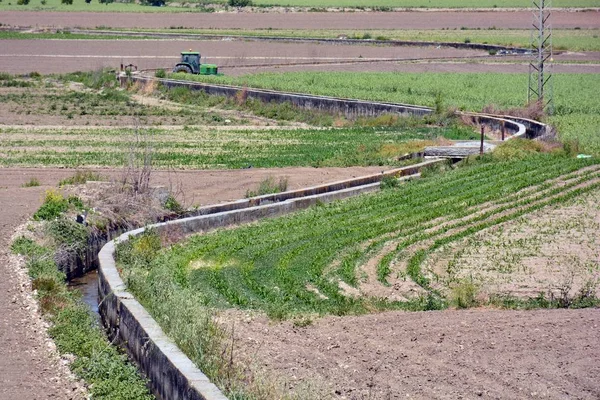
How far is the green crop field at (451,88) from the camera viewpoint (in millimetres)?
47147

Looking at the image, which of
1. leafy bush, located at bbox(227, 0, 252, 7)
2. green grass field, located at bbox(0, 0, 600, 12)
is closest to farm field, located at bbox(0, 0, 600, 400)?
green grass field, located at bbox(0, 0, 600, 12)

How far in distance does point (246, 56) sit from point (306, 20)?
4130 centimetres

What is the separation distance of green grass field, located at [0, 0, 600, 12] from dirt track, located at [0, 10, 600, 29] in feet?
27.4

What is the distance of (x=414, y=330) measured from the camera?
14227 millimetres

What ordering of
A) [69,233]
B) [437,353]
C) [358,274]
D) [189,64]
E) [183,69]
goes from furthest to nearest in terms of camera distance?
1. [183,69]
2. [189,64]
3. [69,233]
4. [358,274]
5. [437,353]

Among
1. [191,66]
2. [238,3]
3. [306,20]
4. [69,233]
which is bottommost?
[306,20]

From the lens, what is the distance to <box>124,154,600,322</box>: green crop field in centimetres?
1612

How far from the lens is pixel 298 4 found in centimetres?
14650

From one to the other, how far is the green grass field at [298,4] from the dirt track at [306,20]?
27.4 ft

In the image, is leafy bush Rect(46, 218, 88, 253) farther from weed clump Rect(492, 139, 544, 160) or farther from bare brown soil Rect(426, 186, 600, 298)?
weed clump Rect(492, 139, 544, 160)

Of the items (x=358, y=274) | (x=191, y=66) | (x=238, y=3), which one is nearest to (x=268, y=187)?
(x=358, y=274)

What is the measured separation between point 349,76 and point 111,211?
4192 centimetres

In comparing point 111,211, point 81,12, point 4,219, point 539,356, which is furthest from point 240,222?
point 81,12

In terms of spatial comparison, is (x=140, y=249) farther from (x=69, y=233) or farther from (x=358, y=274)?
(x=358, y=274)
